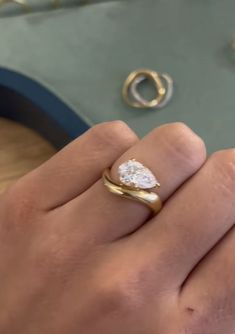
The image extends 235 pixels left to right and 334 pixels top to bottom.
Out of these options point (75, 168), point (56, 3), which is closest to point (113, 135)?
point (75, 168)

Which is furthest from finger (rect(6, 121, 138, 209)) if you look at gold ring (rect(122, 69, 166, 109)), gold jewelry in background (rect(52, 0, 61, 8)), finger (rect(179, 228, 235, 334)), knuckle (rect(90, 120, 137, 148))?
gold jewelry in background (rect(52, 0, 61, 8))

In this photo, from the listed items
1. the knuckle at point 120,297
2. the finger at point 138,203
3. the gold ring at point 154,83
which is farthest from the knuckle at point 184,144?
the gold ring at point 154,83

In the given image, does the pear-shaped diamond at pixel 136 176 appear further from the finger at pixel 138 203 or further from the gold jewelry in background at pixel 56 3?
the gold jewelry in background at pixel 56 3

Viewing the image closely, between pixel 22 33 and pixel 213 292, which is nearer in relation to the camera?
pixel 213 292

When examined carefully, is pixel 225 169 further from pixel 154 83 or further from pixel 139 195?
pixel 154 83

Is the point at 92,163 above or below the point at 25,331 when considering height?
above

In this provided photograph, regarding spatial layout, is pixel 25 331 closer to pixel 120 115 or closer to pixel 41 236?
pixel 41 236

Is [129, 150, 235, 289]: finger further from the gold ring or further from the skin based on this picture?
the gold ring

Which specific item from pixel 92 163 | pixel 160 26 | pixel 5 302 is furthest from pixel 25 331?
pixel 160 26
